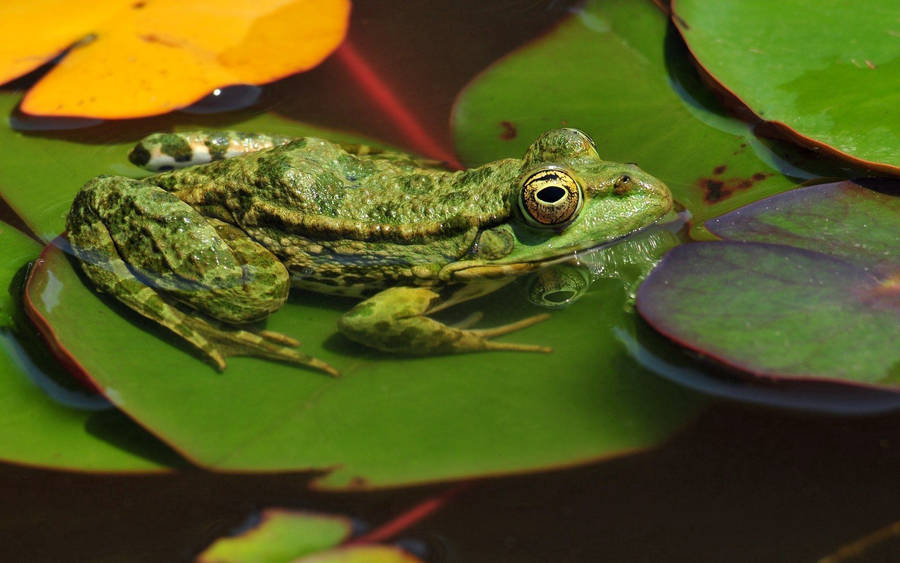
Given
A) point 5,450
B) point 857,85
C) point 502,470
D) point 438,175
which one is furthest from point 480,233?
point 5,450

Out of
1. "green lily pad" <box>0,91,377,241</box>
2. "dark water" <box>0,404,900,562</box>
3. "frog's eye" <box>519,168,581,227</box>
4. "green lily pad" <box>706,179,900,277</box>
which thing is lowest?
"dark water" <box>0,404,900,562</box>

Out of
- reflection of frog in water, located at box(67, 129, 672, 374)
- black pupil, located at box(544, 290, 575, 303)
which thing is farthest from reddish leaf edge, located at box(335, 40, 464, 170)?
black pupil, located at box(544, 290, 575, 303)

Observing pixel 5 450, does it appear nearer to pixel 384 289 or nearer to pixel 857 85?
pixel 384 289

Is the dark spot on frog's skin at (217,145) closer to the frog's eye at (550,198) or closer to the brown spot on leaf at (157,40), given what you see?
the brown spot on leaf at (157,40)

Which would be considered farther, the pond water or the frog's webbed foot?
the frog's webbed foot

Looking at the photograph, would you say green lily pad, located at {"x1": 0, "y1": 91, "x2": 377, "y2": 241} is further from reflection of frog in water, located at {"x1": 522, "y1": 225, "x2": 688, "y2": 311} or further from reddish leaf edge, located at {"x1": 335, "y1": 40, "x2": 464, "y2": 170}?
reflection of frog in water, located at {"x1": 522, "y1": 225, "x2": 688, "y2": 311}

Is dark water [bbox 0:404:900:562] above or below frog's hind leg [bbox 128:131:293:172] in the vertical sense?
below

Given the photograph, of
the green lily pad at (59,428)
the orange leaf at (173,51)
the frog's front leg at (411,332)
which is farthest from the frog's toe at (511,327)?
the orange leaf at (173,51)
